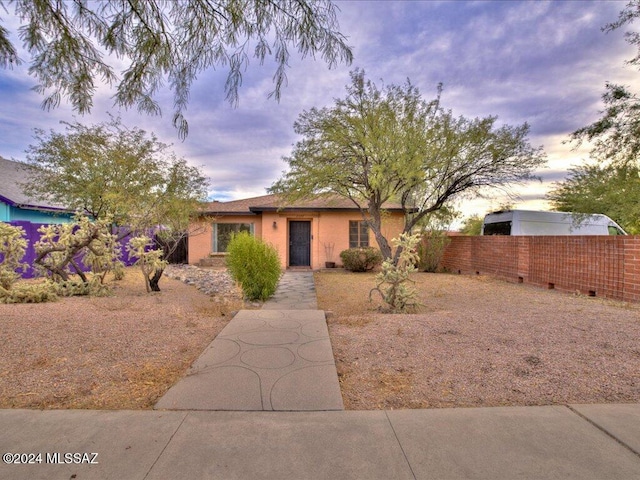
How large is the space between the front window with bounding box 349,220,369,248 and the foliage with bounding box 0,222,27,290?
36.3ft

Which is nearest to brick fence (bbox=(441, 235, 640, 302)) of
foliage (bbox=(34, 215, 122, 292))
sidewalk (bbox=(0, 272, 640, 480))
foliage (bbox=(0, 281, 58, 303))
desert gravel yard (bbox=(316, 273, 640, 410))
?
desert gravel yard (bbox=(316, 273, 640, 410))

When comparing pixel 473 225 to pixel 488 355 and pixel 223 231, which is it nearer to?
pixel 223 231

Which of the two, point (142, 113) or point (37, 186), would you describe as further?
point (37, 186)

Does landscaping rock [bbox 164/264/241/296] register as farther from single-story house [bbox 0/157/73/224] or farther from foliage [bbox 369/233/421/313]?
single-story house [bbox 0/157/73/224]

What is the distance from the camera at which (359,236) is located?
1494cm

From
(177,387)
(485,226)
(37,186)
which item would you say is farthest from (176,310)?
(485,226)

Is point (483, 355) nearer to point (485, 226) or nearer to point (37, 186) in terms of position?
point (485, 226)

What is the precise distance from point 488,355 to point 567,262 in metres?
6.70

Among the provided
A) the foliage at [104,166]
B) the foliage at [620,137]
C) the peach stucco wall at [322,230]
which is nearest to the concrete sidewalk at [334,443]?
the foliage at [620,137]

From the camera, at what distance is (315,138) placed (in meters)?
10.0

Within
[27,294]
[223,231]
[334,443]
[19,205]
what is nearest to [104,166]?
[19,205]

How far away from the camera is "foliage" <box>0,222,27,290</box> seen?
6.44 m

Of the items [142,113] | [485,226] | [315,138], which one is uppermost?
[315,138]

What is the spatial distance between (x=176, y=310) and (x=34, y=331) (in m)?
1.93
